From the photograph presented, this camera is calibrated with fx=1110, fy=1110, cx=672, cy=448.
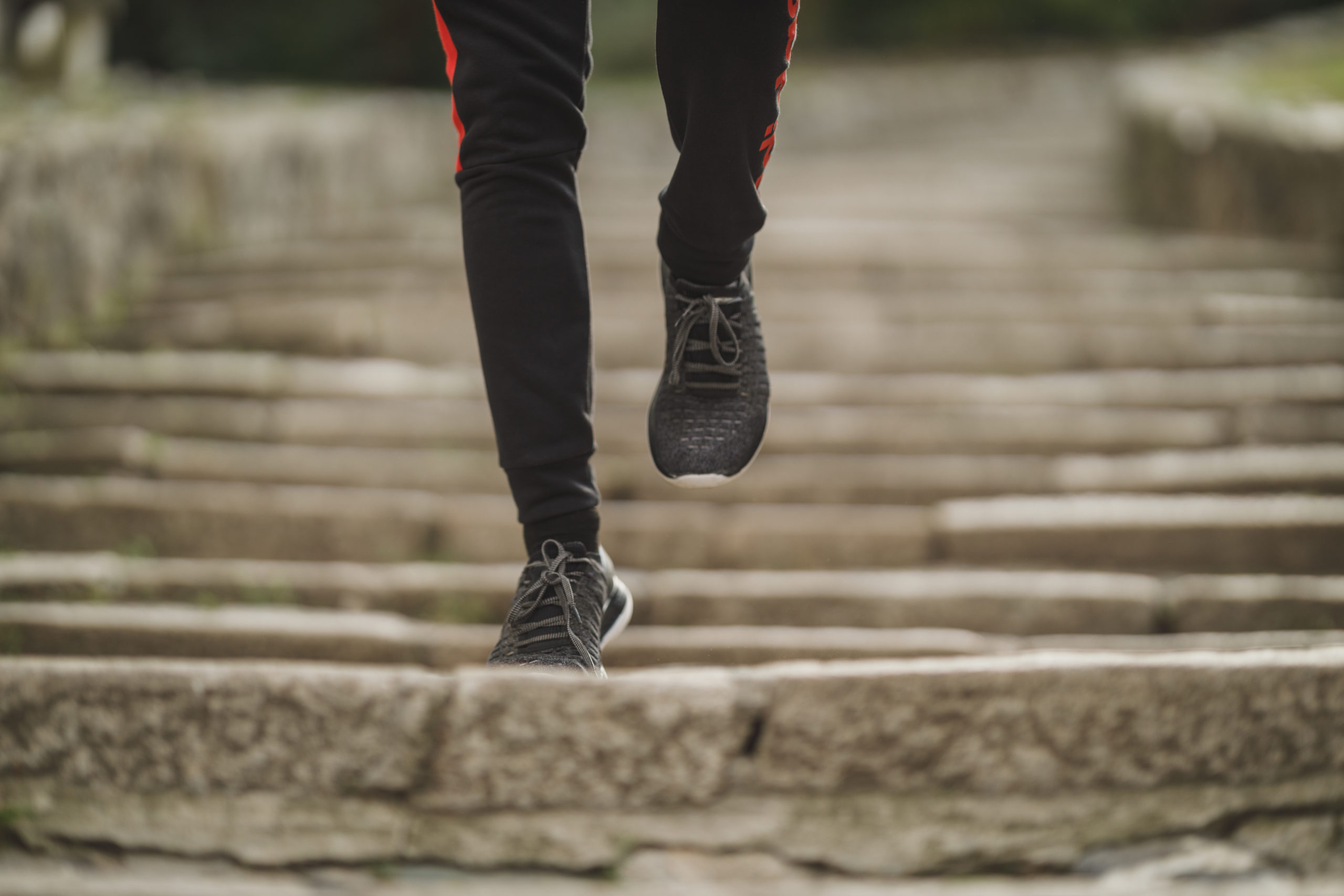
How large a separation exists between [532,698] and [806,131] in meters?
7.82

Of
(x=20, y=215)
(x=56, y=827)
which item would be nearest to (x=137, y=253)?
(x=20, y=215)

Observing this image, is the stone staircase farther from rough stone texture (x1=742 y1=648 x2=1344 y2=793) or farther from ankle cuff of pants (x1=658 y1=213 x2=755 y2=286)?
ankle cuff of pants (x1=658 y1=213 x2=755 y2=286)

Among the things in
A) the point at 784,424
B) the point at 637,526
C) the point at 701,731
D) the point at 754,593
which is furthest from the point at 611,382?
the point at 701,731

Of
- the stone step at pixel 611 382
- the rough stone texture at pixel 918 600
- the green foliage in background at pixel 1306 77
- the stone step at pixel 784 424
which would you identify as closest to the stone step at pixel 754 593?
the rough stone texture at pixel 918 600

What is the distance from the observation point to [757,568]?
89.8 inches

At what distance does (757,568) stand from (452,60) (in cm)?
137

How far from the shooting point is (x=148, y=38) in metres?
8.52

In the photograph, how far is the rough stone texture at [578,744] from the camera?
115cm

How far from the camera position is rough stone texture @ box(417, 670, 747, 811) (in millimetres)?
1146

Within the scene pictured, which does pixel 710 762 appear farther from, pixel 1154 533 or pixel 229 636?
pixel 1154 533

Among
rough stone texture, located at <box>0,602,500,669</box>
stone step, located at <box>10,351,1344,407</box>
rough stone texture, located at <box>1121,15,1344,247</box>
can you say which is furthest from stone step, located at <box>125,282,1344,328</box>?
Result: rough stone texture, located at <box>0,602,500,669</box>

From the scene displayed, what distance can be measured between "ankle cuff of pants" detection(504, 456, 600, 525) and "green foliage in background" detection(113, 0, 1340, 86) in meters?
8.04

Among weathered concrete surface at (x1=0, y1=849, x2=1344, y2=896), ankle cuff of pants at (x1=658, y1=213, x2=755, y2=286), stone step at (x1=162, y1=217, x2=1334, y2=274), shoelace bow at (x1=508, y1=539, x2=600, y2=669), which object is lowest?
weathered concrete surface at (x1=0, y1=849, x2=1344, y2=896)

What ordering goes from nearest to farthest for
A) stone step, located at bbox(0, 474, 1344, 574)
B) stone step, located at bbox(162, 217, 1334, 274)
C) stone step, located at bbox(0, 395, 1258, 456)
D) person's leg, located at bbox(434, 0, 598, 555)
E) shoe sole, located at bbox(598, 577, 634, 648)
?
person's leg, located at bbox(434, 0, 598, 555) < shoe sole, located at bbox(598, 577, 634, 648) < stone step, located at bbox(0, 474, 1344, 574) < stone step, located at bbox(0, 395, 1258, 456) < stone step, located at bbox(162, 217, 1334, 274)
